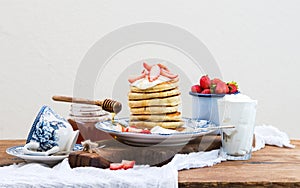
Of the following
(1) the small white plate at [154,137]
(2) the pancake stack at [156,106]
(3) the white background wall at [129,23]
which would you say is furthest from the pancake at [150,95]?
(3) the white background wall at [129,23]

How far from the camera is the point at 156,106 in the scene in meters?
1.30

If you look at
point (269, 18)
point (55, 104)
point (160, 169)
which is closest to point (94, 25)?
point (55, 104)

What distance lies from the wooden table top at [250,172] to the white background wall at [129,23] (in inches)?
48.4

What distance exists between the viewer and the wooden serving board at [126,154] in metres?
1.11

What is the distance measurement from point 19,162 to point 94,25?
1415 mm

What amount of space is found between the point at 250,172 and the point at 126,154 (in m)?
0.32

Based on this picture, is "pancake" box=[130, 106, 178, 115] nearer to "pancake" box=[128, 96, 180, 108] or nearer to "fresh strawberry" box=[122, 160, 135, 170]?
"pancake" box=[128, 96, 180, 108]

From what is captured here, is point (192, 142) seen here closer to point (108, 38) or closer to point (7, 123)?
point (108, 38)

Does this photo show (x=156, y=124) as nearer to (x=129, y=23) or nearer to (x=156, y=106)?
(x=156, y=106)

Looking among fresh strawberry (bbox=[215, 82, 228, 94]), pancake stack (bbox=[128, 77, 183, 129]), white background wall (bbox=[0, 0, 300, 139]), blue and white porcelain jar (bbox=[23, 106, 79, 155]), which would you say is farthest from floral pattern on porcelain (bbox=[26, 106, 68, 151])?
white background wall (bbox=[0, 0, 300, 139])

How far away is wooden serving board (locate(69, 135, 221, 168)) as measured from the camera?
1111 millimetres

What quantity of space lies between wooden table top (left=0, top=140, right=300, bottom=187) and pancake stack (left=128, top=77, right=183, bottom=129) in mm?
230

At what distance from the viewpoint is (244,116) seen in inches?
47.2

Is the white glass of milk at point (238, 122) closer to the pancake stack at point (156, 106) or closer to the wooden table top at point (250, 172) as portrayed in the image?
the wooden table top at point (250, 172)
